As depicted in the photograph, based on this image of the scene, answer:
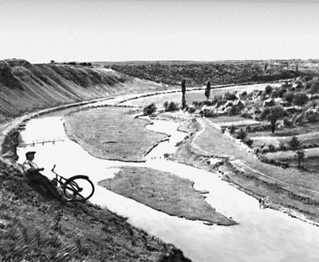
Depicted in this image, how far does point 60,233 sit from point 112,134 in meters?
60.2

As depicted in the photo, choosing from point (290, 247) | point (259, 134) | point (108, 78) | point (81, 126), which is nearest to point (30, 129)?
point (81, 126)

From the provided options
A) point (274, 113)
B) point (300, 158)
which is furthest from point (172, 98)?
point (300, 158)

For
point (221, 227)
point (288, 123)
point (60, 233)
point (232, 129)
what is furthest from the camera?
point (232, 129)

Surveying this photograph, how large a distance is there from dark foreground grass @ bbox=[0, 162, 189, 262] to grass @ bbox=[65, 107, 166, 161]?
3582 centimetres

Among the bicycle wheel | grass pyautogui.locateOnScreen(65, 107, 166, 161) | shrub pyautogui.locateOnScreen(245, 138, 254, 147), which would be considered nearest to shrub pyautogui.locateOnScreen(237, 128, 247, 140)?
shrub pyautogui.locateOnScreen(245, 138, 254, 147)

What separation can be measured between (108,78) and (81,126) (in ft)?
292

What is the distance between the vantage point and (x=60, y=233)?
19.6 meters

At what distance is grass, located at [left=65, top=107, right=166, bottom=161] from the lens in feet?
213

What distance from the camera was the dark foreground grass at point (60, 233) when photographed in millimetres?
16453

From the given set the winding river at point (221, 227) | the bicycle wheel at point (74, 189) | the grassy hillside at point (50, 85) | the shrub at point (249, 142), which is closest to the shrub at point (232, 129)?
the shrub at point (249, 142)

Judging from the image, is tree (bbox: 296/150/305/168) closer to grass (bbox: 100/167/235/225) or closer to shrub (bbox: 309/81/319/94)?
grass (bbox: 100/167/235/225)

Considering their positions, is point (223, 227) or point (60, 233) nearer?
point (60, 233)

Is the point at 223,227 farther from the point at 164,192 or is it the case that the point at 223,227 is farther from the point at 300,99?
the point at 300,99

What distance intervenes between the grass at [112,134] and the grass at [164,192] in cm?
930
